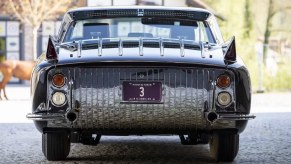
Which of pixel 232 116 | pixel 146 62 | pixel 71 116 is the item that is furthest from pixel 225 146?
pixel 71 116

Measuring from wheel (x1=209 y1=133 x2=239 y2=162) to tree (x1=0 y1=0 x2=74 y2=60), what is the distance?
22494 millimetres

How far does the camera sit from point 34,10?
2870 centimetres

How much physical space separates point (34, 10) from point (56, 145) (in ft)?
74.3

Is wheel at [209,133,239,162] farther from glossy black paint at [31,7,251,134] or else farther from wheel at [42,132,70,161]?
wheel at [42,132,70,161]

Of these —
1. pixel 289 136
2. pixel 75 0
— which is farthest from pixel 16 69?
pixel 289 136

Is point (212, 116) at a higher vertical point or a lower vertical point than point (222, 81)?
lower

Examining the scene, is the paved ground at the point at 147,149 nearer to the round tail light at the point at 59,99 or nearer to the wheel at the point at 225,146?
the wheel at the point at 225,146

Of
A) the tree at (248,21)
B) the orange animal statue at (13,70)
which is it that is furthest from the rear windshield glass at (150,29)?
the tree at (248,21)

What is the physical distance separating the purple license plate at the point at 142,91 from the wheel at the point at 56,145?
90 centimetres

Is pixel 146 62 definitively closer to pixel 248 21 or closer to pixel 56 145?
pixel 56 145

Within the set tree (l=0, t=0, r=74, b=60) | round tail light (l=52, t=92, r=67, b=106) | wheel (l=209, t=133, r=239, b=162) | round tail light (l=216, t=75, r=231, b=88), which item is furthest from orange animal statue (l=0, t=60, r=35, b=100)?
round tail light (l=216, t=75, r=231, b=88)

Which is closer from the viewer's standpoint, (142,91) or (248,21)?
(142,91)

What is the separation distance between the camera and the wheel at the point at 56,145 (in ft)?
21.4

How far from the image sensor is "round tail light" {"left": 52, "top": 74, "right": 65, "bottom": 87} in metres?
5.97
